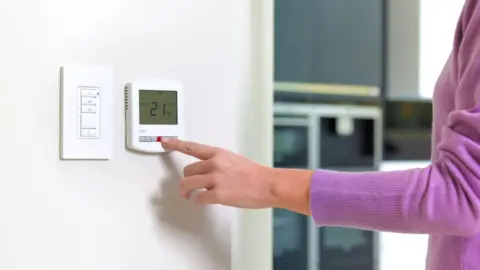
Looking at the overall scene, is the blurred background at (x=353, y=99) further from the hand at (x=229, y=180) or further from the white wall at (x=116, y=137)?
the hand at (x=229, y=180)

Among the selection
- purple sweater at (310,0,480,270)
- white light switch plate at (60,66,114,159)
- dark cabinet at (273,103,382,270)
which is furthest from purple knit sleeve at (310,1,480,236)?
dark cabinet at (273,103,382,270)

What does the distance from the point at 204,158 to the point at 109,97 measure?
151mm

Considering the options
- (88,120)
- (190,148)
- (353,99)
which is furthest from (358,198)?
(353,99)

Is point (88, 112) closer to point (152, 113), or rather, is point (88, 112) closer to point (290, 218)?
point (152, 113)

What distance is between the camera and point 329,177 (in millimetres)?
748

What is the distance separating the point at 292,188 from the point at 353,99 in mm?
1181

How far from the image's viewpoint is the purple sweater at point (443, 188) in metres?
0.69

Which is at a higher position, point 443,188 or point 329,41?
point 329,41

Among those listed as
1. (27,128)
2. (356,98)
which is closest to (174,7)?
(27,128)

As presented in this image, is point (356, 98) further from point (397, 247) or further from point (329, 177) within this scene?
point (329, 177)

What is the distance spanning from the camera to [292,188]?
0.76m

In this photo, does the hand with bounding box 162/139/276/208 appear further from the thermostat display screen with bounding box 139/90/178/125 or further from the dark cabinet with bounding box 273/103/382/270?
the dark cabinet with bounding box 273/103/382/270

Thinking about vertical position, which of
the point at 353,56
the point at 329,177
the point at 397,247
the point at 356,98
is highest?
the point at 353,56

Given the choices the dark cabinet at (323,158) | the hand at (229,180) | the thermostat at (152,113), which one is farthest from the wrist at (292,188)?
the dark cabinet at (323,158)
